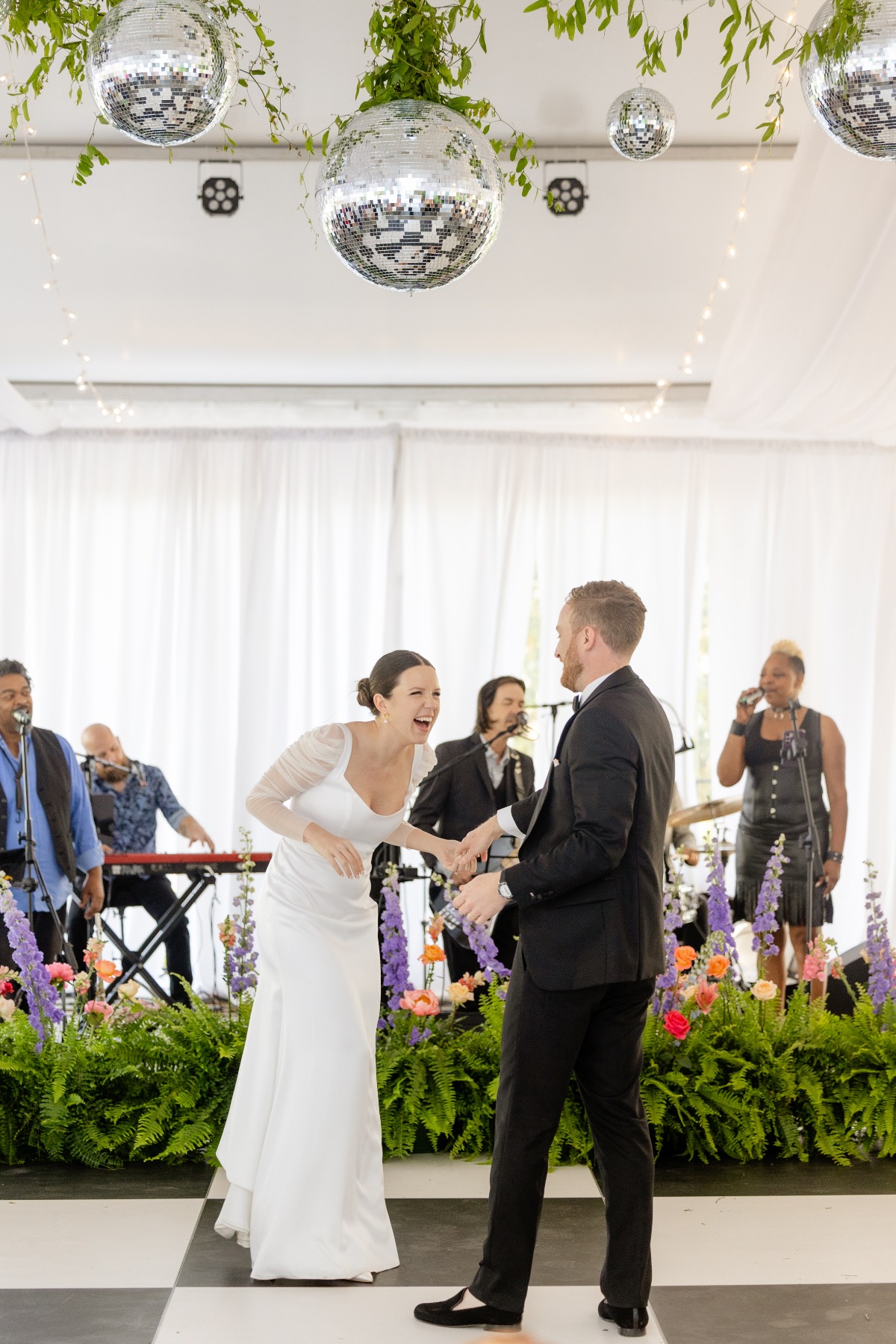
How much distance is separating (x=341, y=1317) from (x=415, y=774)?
1.34 m

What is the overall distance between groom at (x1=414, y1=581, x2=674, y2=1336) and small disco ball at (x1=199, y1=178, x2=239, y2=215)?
3339 millimetres

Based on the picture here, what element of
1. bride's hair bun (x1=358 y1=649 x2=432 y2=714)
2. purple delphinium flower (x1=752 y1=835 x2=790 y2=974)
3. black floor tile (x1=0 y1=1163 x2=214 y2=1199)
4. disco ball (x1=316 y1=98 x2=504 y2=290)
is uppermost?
disco ball (x1=316 y1=98 x2=504 y2=290)

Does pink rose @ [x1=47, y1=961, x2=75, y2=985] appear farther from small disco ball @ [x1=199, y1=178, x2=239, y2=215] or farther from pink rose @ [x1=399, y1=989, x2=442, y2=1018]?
small disco ball @ [x1=199, y1=178, x2=239, y2=215]

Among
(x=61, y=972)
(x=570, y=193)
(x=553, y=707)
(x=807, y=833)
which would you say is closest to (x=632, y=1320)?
(x=61, y=972)

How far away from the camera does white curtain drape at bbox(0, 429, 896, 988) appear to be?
8.27 metres

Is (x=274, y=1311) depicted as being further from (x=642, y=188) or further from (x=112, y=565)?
(x=112, y=565)

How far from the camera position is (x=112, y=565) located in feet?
27.8

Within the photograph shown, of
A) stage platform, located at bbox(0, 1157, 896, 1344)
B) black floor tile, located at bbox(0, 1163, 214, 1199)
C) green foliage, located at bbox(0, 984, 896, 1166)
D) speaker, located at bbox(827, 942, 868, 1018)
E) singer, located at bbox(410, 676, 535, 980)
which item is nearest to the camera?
stage platform, located at bbox(0, 1157, 896, 1344)

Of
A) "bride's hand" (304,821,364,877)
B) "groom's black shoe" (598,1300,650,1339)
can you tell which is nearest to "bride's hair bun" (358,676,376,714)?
"bride's hand" (304,821,364,877)

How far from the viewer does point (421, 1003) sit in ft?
12.9

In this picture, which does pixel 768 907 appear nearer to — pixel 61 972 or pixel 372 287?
pixel 61 972

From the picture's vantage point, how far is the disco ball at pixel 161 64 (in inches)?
100

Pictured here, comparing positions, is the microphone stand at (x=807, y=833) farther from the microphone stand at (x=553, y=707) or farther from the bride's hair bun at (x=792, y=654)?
the microphone stand at (x=553, y=707)

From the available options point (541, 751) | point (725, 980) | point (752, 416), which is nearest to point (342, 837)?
point (725, 980)
